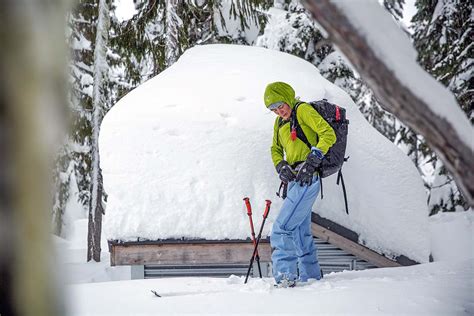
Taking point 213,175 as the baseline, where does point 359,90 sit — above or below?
above

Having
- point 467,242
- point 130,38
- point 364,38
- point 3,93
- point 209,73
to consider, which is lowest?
point 467,242

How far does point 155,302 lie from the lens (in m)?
4.34

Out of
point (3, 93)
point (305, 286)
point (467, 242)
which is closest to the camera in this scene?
point (3, 93)

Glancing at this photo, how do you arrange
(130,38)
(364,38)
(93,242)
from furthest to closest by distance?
(93,242) < (130,38) < (364,38)

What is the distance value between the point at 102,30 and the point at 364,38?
1195 centimetres

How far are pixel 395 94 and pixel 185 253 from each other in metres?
5.97

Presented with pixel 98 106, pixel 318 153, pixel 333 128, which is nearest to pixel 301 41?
pixel 98 106

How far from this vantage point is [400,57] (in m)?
1.37

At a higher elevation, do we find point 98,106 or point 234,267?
point 98,106

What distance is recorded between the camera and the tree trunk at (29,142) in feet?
1.68

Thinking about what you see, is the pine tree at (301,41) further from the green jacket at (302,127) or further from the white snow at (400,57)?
the white snow at (400,57)

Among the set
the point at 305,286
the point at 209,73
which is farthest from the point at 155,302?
the point at 209,73

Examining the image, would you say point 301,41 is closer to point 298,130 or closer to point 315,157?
point 298,130

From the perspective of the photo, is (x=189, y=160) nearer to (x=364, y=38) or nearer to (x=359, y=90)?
(x=364, y=38)
